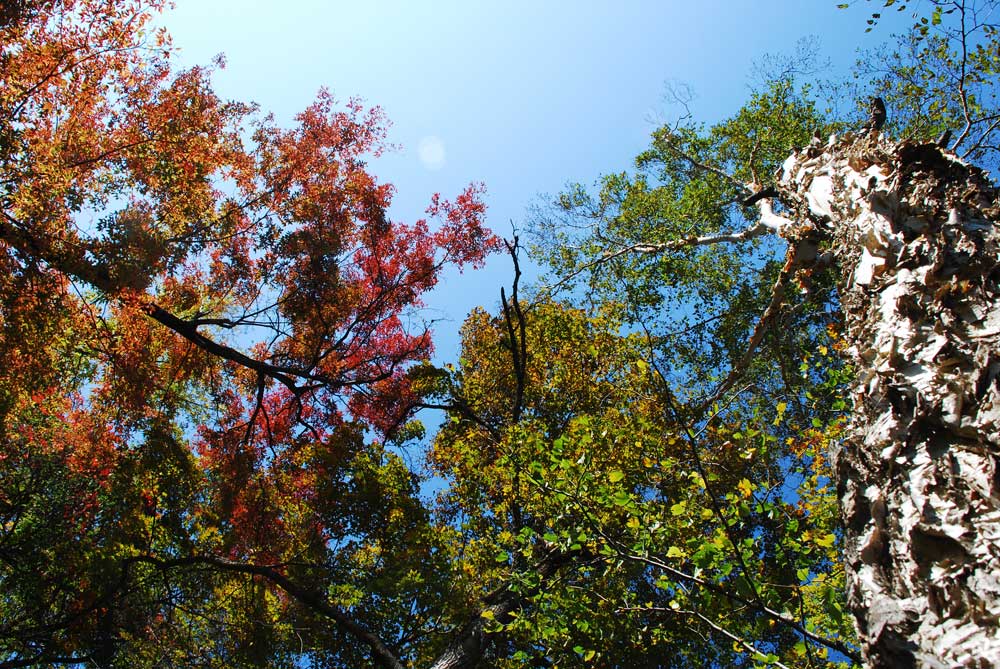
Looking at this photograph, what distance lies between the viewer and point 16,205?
6.05 meters

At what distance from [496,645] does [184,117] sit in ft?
28.6

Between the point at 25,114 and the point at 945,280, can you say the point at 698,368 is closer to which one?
the point at 945,280

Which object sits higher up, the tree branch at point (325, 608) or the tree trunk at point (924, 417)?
the tree branch at point (325, 608)

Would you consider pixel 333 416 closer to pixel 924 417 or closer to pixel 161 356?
pixel 161 356

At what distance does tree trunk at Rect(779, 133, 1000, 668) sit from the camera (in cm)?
179

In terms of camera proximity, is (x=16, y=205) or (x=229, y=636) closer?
(x=16, y=205)

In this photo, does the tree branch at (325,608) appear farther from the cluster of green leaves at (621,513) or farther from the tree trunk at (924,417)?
the tree trunk at (924,417)

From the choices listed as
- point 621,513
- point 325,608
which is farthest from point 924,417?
point 325,608

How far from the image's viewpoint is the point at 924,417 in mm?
2166

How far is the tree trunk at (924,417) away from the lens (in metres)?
1.79

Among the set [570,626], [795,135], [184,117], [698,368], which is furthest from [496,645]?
[795,135]

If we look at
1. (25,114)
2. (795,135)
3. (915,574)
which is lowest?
(915,574)

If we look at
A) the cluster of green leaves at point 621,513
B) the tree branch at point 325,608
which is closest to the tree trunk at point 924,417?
the cluster of green leaves at point 621,513

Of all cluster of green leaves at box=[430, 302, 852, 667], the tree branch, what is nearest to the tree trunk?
cluster of green leaves at box=[430, 302, 852, 667]
